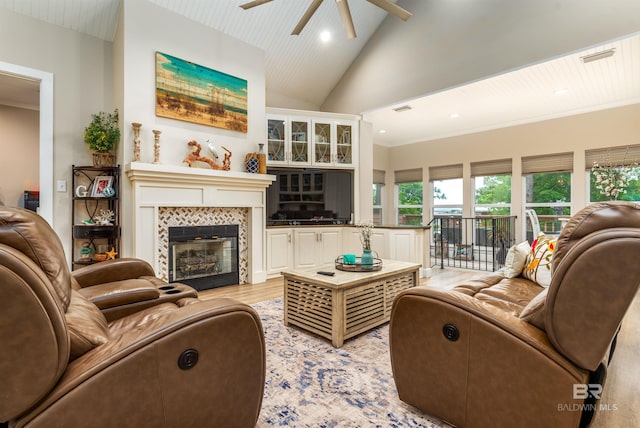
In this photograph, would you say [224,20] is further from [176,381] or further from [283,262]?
[176,381]

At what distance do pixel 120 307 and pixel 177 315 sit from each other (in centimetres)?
89

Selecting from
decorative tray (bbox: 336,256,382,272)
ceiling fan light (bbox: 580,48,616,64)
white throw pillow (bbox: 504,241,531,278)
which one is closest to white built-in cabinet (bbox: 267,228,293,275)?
decorative tray (bbox: 336,256,382,272)

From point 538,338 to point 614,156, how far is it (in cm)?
601

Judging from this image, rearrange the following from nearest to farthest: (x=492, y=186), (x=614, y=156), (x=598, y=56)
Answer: (x=598, y=56), (x=614, y=156), (x=492, y=186)

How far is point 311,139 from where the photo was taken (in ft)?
17.2

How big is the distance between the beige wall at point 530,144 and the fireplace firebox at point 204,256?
4844 mm

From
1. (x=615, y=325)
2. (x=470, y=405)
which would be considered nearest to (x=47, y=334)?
(x=470, y=405)

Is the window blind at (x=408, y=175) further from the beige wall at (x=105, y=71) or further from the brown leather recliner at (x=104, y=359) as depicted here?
the brown leather recliner at (x=104, y=359)

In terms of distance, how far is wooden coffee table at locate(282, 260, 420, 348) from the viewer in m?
2.35

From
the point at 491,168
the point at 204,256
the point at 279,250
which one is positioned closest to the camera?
the point at 204,256

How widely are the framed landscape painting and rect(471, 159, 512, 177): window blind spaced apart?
16.7 feet

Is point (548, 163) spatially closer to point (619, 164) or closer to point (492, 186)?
point (619, 164)

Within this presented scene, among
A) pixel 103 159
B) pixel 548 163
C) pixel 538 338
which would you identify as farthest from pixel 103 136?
pixel 548 163

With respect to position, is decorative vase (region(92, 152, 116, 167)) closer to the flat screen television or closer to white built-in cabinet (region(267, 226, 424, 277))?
the flat screen television
